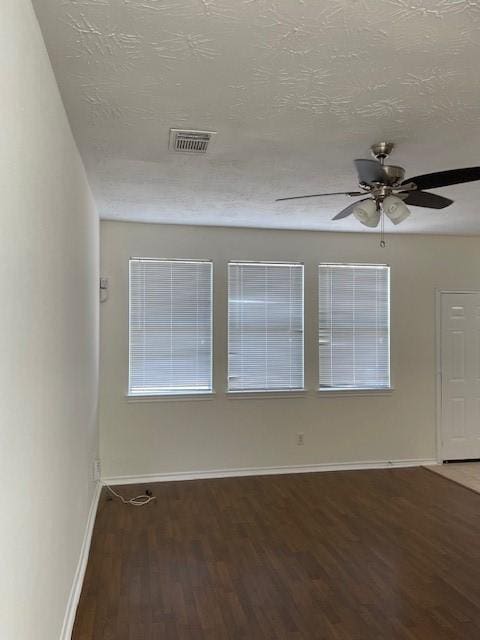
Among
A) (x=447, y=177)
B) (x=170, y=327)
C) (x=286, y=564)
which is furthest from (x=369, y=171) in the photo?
(x=170, y=327)

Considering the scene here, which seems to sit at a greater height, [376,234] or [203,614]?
[376,234]

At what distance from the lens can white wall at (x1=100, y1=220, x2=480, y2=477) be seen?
4645 mm

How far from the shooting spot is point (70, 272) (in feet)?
7.89

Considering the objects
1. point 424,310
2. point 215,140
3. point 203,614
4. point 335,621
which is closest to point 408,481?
point 424,310

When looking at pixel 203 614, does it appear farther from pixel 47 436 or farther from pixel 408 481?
pixel 408 481

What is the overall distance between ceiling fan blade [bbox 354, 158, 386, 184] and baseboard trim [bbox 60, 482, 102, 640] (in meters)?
2.60

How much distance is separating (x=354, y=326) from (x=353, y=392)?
28.7 inches

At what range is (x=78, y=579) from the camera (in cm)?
269

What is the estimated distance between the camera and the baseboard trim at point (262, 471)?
4637 mm

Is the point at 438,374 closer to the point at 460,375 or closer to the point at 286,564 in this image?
the point at 460,375

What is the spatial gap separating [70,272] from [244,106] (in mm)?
1181

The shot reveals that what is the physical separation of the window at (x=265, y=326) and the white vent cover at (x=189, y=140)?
2314 millimetres

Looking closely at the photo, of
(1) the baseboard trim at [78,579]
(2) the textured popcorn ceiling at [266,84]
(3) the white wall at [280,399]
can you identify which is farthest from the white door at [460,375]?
(1) the baseboard trim at [78,579]

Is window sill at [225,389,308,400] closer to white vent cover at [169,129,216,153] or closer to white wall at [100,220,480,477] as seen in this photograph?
white wall at [100,220,480,477]
